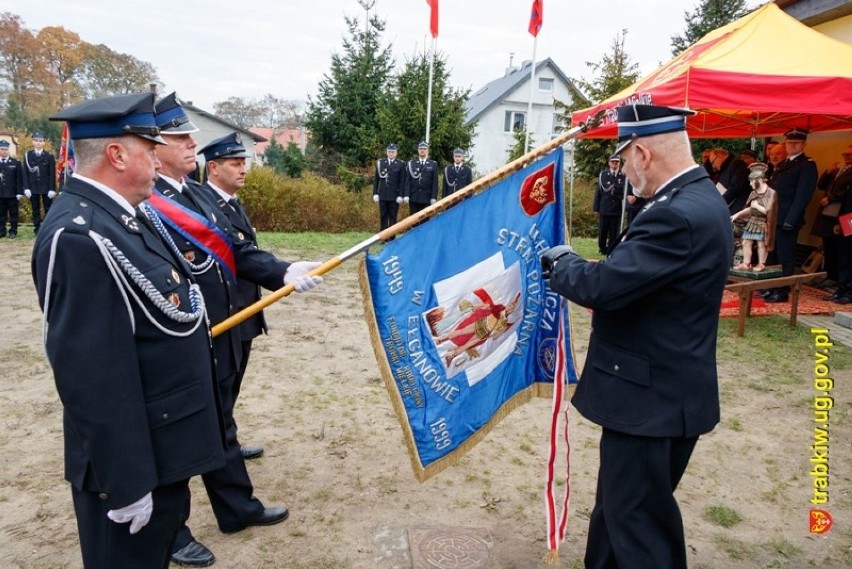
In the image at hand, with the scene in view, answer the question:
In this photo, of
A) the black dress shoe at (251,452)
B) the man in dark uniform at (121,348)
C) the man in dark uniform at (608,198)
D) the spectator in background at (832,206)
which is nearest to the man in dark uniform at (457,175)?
the man in dark uniform at (608,198)

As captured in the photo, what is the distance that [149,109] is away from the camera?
1.93m

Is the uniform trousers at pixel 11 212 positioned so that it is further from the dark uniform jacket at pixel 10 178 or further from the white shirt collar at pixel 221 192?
the white shirt collar at pixel 221 192

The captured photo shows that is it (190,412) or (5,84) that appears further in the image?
(5,84)

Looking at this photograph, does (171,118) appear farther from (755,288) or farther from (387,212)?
(387,212)

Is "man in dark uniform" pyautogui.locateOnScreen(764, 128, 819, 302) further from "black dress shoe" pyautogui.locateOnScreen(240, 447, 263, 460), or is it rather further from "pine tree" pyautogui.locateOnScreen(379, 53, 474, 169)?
"pine tree" pyautogui.locateOnScreen(379, 53, 474, 169)

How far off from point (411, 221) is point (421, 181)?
12220 mm

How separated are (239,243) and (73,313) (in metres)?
1.55

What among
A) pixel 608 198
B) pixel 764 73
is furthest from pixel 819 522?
pixel 608 198

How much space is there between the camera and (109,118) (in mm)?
1802

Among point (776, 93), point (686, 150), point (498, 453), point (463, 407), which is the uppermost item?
point (776, 93)

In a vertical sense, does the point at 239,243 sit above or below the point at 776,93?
below

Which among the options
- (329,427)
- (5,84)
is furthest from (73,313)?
(5,84)

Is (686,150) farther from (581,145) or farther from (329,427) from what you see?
(581,145)

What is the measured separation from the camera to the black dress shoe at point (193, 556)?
2879mm
